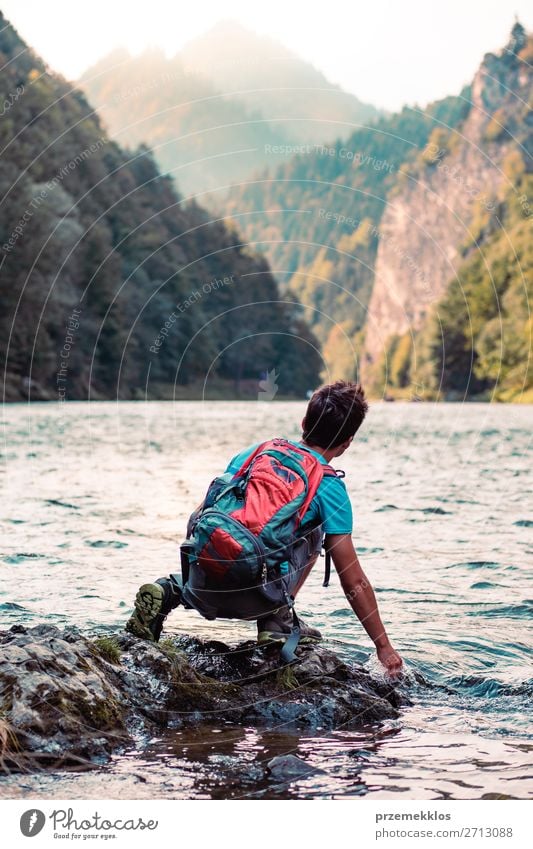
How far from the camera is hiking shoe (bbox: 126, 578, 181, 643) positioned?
6.10 metres

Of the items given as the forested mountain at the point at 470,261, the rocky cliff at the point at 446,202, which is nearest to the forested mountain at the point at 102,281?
the forested mountain at the point at 470,261

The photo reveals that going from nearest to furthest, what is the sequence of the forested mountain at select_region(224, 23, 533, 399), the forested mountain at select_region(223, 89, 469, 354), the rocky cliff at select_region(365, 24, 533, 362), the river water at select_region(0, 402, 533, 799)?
the river water at select_region(0, 402, 533, 799) → the forested mountain at select_region(223, 89, 469, 354) → the forested mountain at select_region(224, 23, 533, 399) → the rocky cliff at select_region(365, 24, 533, 362)

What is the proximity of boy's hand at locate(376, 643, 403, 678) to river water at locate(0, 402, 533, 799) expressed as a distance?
11.6 inches

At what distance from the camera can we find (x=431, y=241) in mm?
168375

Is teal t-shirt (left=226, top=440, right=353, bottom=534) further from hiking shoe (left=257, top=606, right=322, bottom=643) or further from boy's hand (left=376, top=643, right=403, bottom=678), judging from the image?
boy's hand (left=376, top=643, right=403, bottom=678)

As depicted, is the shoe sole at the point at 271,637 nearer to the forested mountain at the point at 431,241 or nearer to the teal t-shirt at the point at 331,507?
the teal t-shirt at the point at 331,507

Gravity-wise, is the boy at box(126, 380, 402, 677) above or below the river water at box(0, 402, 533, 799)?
above

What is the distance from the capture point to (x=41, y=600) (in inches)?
345

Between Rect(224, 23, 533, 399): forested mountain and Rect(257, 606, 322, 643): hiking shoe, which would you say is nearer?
Rect(257, 606, 322, 643): hiking shoe

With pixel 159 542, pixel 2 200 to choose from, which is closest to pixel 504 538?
pixel 159 542

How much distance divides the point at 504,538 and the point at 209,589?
26.7 ft

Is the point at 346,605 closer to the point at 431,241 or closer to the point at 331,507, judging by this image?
the point at 331,507

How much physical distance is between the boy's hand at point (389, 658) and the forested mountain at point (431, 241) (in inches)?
1651

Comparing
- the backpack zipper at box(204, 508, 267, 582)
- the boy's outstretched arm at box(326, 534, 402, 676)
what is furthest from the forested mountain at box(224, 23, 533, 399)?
the backpack zipper at box(204, 508, 267, 582)
